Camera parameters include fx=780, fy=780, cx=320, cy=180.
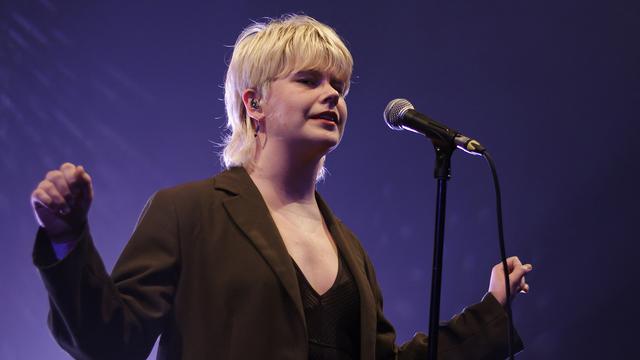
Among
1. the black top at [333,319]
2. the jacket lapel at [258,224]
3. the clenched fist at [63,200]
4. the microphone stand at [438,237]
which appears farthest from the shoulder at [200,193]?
the microphone stand at [438,237]

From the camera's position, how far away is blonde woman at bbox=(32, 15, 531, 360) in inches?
53.1

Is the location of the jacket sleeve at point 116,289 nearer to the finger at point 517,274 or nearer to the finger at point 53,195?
the finger at point 53,195

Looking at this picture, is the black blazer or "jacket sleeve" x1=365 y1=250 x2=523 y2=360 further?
"jacket sleeve" x1=365 y1=250 x2=523 y2=360

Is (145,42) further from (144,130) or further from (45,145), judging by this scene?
(45,145)

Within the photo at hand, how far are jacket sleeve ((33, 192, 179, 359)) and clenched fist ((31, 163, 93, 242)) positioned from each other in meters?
0.03

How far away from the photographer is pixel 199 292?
156 centimetres

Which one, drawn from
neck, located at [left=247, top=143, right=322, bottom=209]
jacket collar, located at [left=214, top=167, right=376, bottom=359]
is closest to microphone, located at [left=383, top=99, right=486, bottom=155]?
neck, located at [left=247, top=143, right=322, bottom=209]

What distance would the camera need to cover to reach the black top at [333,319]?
1621 millimetres

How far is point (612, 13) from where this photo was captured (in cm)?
246

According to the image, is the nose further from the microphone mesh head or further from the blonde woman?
the microphone mesh head

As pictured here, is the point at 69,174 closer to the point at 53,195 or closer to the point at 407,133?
the point at 53,195

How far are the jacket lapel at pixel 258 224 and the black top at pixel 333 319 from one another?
0.06 meters

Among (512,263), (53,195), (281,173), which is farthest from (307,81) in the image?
(53,195)

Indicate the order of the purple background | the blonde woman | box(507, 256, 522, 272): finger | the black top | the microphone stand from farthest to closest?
the purple background → box(507, 256, 522, 272): finger → the black top → the microphone stand → the blonde woman
